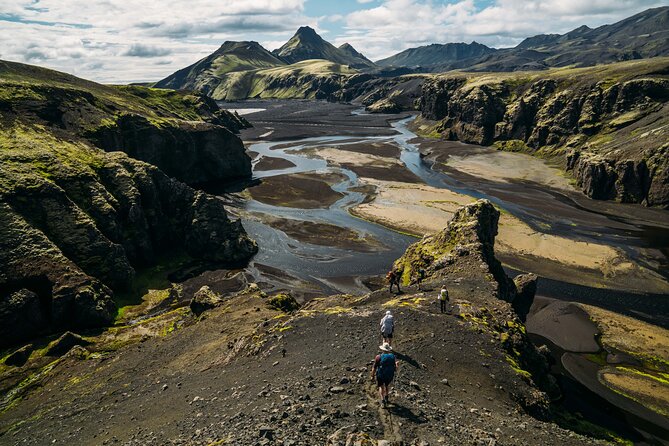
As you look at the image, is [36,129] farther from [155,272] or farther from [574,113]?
[574,113]

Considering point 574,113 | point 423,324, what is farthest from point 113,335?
point 574,113

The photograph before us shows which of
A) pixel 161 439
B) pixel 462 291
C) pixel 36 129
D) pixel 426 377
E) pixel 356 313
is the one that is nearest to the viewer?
pixel 161 439

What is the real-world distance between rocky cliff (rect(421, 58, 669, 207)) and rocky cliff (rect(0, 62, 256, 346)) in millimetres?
90161

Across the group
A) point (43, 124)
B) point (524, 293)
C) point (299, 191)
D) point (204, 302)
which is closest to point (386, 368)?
point (204, 302)

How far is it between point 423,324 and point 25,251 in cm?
4665

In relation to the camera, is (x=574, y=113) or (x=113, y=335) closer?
(x=113, y=335)

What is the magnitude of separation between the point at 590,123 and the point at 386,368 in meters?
154

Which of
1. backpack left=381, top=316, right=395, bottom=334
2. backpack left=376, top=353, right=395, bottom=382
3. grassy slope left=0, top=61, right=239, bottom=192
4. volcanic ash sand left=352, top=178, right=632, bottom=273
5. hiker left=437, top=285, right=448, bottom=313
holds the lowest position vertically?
volcanic ash sand left=352, top=178, right=632, bottom=273

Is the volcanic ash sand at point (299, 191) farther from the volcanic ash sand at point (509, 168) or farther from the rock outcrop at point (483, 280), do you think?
the rock outcrop at point (483, 280)

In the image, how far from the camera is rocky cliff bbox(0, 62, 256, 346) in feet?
155

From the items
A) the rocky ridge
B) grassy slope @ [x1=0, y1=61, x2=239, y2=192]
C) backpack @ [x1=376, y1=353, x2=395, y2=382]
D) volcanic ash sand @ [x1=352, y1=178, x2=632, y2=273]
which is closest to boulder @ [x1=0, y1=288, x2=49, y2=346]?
the rocky ridge

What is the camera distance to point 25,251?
48.8m

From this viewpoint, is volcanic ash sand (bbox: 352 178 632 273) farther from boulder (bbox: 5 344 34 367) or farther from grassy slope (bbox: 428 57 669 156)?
boulder (bbox: 5 344 34 367)

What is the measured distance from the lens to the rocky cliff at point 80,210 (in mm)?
47188
